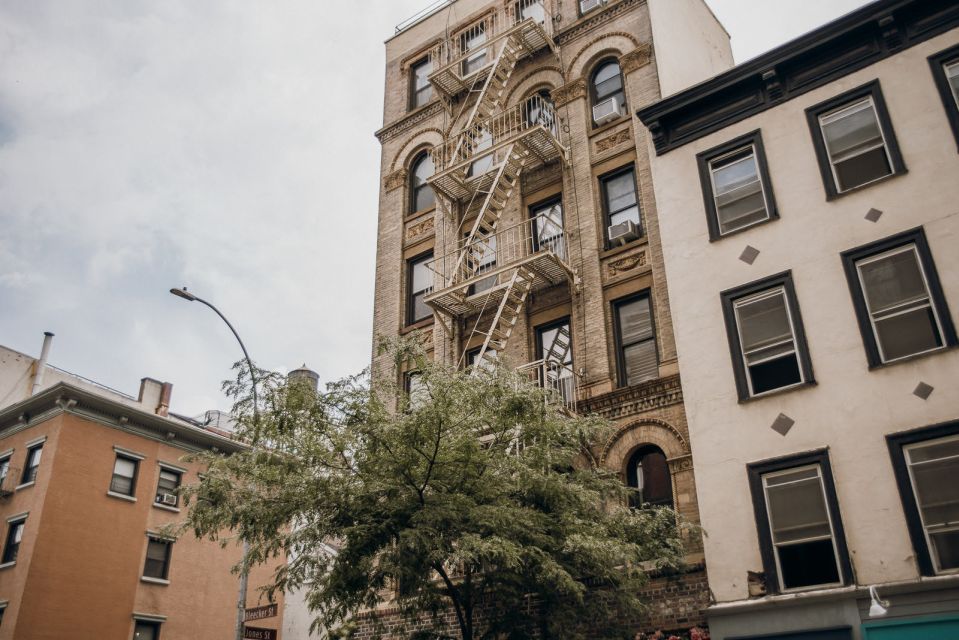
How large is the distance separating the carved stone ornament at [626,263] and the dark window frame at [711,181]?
2144 millimetres

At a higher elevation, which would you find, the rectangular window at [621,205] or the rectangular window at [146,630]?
the rectangular window at [621,205]

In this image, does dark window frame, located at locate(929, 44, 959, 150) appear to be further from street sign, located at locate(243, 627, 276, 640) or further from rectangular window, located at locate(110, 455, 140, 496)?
rectangular window, located at locate(110, 455, 140, 496)

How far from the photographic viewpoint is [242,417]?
44.0 feet

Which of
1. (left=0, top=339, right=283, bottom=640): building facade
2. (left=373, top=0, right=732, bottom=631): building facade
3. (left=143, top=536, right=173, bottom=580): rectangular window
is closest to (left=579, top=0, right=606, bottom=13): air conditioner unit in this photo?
(left=373, top=0, right=732, bottom=631): building facade

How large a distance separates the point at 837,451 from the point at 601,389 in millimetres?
5294

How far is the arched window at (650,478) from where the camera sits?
15.8m

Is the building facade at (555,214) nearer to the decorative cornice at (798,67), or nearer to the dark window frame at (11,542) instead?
the decorative cornice at (798,67)

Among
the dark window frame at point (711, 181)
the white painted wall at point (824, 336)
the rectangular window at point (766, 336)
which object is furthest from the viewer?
the dark window frame at point (711, 181)

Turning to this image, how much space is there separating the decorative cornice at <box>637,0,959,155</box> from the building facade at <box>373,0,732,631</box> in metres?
1.70

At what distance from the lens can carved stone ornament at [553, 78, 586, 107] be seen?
21.0 m

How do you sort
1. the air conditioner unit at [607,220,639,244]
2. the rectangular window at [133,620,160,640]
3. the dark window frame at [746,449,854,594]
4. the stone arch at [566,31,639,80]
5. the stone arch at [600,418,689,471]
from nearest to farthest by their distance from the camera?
the dark window frame at [746,449,854,594]
the stone arch at [600,418,689,471]
the air conditioner unit at [607,220,639,244]
the stone arch at [566,31,639,80]
the rectangular window at [133,620,160,640]

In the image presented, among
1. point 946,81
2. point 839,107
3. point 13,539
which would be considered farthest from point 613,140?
point 13,539

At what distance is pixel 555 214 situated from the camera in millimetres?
20391

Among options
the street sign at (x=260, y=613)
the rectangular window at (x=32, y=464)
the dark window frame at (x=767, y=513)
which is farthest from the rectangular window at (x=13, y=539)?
the dark window frame at (x=767, y=513)
